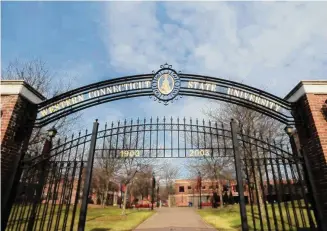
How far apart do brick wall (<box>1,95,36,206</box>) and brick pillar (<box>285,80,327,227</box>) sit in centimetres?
683

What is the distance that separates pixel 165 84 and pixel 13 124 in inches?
161

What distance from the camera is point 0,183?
→ 5676 mm

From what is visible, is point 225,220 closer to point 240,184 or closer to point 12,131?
point 240,184

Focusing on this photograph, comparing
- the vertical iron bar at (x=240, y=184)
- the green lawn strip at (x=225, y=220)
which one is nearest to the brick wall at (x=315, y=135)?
the vertical iron bar at (x=240, y=184)

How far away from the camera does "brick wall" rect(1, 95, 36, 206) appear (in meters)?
6.11

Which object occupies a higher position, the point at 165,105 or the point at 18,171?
the point at 165,105

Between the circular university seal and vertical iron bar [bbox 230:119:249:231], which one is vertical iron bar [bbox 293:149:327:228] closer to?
vertical iron bar [bbox 230:119:249:231]

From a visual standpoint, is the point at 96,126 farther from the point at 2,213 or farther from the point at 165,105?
the point at 2,213

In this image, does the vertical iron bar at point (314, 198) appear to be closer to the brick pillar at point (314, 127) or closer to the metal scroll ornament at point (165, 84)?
the brick pillar at point (314, 127)

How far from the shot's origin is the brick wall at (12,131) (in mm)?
6105

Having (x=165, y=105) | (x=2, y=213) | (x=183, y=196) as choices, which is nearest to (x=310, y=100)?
Answer: (x=165, y=105)

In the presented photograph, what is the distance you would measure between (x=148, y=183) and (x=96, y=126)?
49.4 meters

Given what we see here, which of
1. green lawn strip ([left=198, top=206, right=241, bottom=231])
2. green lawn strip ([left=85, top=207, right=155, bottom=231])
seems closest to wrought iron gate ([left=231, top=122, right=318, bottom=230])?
green lawn strip ([left=198, top=206, right=241, bottom=231])

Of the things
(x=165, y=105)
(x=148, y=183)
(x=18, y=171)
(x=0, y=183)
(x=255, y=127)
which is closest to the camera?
(x=0, y=183)
